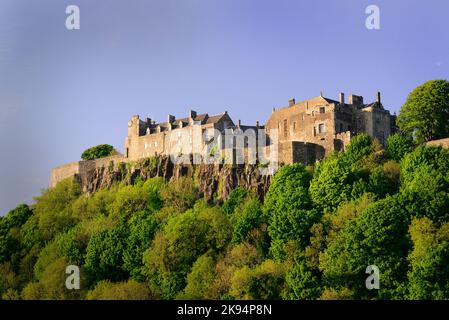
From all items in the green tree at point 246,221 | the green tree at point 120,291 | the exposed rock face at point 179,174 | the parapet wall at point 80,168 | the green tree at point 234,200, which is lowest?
the green tree at point 120,291

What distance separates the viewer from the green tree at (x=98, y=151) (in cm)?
9831

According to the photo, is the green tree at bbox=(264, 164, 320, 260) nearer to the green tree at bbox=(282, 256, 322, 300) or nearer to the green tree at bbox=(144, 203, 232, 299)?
the green tree at bbox=(282, 256, 322, 300)

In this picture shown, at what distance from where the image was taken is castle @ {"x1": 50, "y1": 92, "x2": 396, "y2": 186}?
65.2 metres

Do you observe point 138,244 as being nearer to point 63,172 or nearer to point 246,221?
point 246,221

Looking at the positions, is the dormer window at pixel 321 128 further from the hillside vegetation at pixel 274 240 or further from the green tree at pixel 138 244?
the green tree at pixel 138 244

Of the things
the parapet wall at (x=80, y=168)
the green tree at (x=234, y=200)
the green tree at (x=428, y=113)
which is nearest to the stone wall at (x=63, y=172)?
the parapet wall at (x=80, y=168)

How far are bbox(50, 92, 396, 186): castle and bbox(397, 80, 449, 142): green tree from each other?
7.46 ft

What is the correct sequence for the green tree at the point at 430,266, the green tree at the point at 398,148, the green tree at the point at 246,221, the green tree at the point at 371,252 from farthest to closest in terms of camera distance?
the green tree at the point at 398,148, the green tree at the point at 246,221, the green tree at the point at 371,252, the green tree at the point at 430,266

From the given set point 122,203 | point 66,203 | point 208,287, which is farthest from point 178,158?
point 208,287

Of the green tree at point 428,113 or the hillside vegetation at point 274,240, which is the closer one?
the hillside vegetation at point 274,240

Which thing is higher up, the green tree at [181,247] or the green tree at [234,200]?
the green tree at [234,200]

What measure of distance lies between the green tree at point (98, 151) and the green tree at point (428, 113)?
1652 inches
